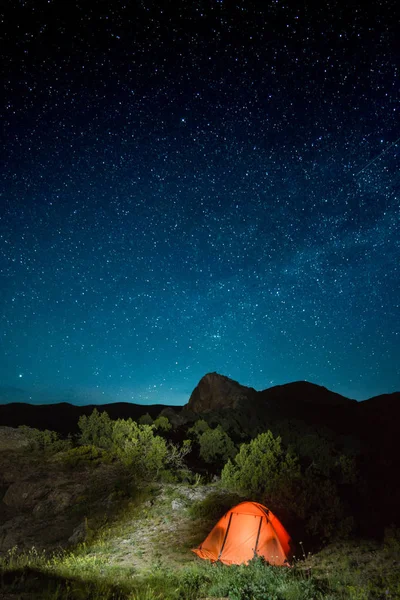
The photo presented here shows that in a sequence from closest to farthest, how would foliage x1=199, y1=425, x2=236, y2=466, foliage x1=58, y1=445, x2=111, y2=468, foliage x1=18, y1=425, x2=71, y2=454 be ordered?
foliage x1=58, y1=445, x2=111, y2=468 < foliage x1=18, y1=425, x2=71, y2=454 < foliage x1=199, y1=425, x2=236, y2=466

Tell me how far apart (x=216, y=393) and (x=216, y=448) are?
870 inches

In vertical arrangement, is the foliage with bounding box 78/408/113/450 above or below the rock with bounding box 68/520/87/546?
above

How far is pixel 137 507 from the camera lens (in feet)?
44.9

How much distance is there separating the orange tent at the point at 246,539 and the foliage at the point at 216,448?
10971 mm

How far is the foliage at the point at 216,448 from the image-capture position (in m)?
21.4

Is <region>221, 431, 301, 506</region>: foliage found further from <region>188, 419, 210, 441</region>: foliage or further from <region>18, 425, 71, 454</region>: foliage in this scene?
<region>18, 425, 71, 454</region>: foliage

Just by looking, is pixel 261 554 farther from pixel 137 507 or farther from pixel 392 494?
pixel 392 494

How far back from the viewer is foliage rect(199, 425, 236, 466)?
2144 centimetres

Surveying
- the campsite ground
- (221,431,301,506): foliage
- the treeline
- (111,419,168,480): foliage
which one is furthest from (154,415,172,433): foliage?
(221,431,301,506): foliage

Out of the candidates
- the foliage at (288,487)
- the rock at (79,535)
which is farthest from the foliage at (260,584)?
the rock at (79,535)

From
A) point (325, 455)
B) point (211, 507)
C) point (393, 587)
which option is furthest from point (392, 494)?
point (393, 587)

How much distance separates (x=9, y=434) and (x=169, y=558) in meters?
18.7

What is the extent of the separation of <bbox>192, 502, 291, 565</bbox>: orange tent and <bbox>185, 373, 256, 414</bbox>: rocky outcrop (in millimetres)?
30747

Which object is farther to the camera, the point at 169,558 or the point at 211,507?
the point at 211,507
